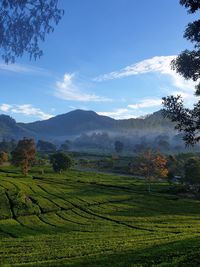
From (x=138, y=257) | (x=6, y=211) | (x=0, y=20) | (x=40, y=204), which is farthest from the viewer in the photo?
(x=40, y=204)

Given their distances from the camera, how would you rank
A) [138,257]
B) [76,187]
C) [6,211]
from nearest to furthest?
[138,257] → [6,211] → [76,187]

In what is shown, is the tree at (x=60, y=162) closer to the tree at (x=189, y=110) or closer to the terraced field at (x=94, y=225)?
the terraced field at (x=94, y=225)

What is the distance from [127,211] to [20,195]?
24.7m

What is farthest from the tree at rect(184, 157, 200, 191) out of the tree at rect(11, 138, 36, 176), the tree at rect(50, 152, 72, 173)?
the tree at rect(11, 138, 36, 176)

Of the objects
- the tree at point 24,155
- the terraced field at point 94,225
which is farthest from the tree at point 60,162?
the terraced field at point 94,225

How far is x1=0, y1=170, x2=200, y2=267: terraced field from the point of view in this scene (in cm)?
3594

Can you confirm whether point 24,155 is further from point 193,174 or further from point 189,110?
point 189,110

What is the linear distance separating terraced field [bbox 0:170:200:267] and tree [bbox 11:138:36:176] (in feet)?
31.3

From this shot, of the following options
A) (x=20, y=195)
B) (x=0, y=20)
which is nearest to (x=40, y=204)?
(x=20, y=195)

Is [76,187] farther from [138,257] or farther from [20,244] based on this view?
[138,257]

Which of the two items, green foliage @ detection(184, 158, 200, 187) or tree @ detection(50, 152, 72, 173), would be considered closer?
green foliage @ detection(184, 158, 200, 187)

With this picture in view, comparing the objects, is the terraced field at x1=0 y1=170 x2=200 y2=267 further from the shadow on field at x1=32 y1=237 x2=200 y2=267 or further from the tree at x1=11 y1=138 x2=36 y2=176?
the tree at x1=11 y1=138 x2=36 y2=176

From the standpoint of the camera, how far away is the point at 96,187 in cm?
13450

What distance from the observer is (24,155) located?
156500 millimetres
